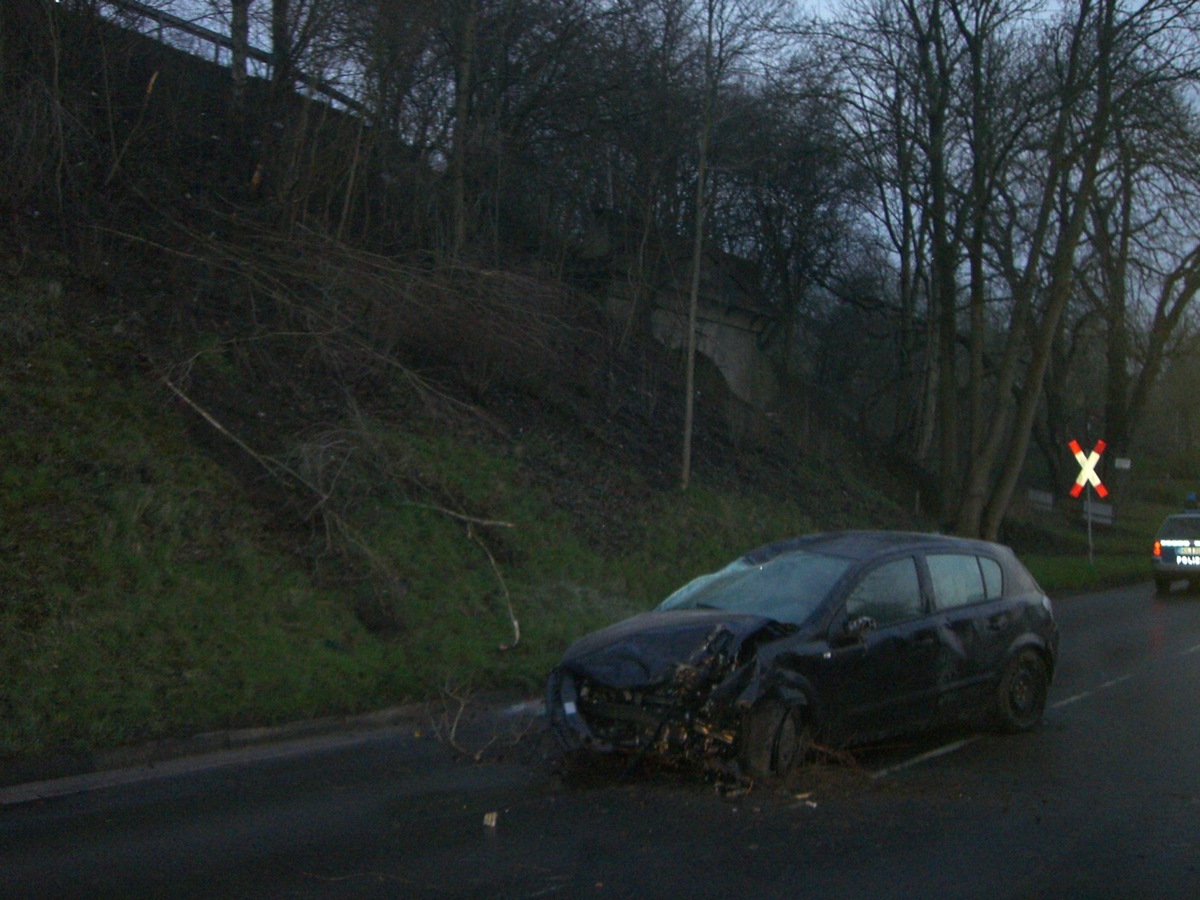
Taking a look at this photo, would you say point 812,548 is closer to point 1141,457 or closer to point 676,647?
point 676,647

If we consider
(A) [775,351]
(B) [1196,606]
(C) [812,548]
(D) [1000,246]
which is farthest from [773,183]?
(C) [812,548]

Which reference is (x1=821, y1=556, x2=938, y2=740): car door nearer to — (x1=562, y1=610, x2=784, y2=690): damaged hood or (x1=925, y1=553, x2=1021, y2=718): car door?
(x1=925, y1=553, x2=1021, y2=718): car door

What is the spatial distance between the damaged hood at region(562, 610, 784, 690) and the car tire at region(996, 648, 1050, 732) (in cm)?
255

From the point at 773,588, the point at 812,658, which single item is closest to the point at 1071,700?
the point at 773,588

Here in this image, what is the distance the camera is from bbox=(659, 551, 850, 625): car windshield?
24.9 feet

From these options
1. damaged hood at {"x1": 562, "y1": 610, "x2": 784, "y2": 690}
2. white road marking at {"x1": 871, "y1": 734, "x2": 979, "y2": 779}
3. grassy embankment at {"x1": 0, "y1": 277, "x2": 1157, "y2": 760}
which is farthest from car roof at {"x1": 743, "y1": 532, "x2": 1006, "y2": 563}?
grassy embankment at {"x1": 0, "y1": 277, "x2": 1157, "y2": 760}

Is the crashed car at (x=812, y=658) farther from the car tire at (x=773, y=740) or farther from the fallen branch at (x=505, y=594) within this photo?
the fallen branch at (x=505, y=594)

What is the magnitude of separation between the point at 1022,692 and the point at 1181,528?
51.7 ft

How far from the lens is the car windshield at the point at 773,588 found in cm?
760

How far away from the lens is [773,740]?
22.9 feet

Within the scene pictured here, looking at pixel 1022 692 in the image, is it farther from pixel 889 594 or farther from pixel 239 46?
pixel 239 46

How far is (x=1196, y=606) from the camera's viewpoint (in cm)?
1939

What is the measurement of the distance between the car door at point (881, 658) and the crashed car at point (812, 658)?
1cm

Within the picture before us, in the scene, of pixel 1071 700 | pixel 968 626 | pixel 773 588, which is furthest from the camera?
pixel 1071 700
